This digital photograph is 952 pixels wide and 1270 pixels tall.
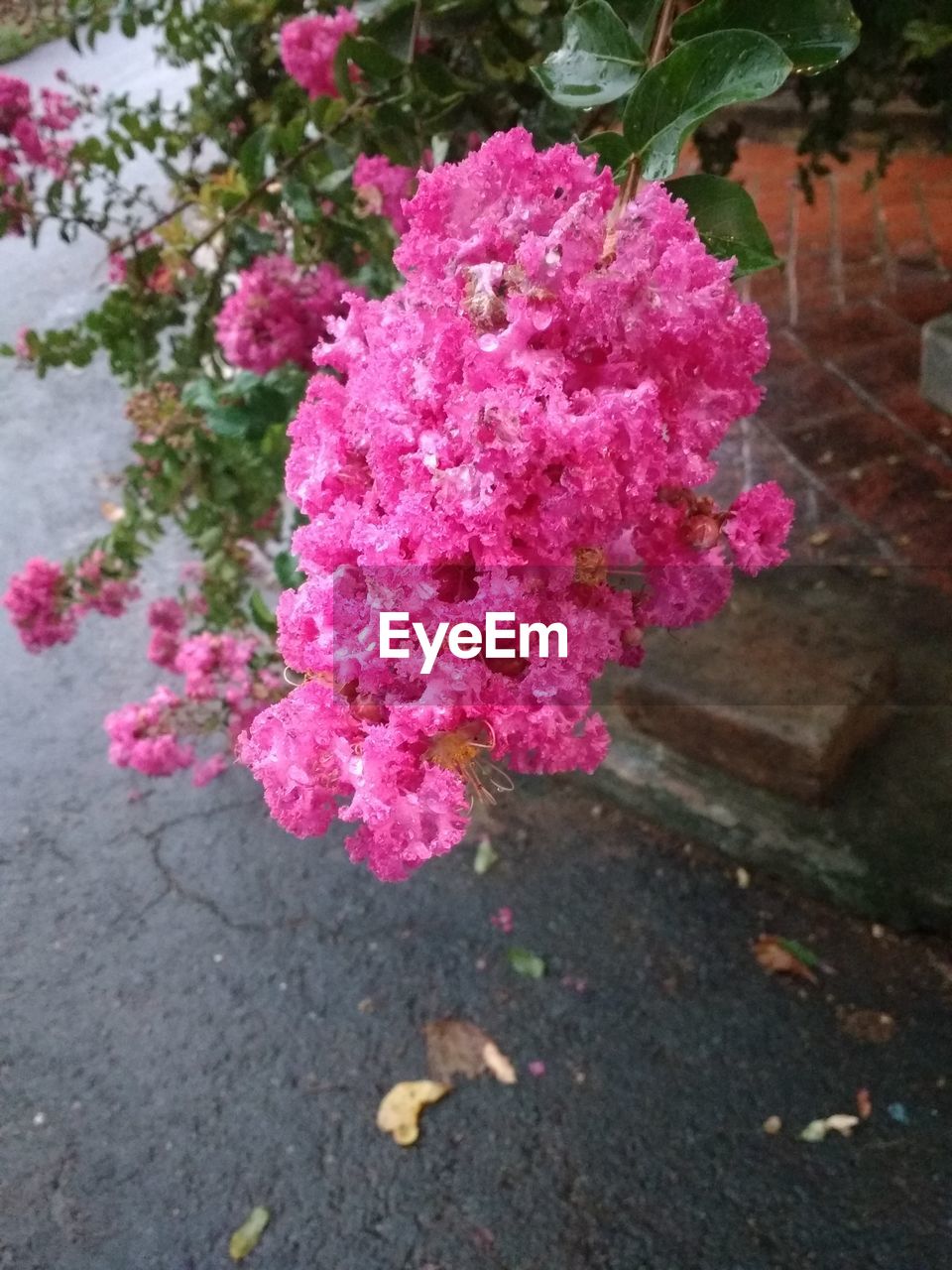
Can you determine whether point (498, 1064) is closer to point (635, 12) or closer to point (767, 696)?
point (767, 696)

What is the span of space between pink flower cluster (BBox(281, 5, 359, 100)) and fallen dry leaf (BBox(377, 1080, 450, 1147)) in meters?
1.29

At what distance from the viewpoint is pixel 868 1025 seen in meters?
1.47

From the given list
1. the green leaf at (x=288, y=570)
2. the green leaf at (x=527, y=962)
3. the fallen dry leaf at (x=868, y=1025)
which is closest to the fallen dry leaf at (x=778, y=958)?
the fallen dry leaf at (x=868, y=1025)

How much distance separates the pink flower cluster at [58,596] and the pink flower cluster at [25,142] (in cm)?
51

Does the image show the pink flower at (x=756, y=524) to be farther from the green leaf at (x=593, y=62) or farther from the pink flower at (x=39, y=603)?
the pink flower at (x=39, y=603)

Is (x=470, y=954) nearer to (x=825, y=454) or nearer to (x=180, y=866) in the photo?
(x=180, y=866)

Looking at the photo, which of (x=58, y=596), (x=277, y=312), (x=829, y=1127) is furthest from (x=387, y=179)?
(x=829, y=1127)

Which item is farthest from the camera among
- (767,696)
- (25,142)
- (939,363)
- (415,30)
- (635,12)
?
(939,363)

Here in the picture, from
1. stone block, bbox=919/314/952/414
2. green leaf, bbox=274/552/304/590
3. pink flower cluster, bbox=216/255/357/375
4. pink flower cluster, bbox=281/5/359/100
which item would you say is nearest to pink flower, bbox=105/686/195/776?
green leaf, bbox=274/552/304/590

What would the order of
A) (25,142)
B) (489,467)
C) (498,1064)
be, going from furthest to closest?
(498,1064), (25,142), (489,467)

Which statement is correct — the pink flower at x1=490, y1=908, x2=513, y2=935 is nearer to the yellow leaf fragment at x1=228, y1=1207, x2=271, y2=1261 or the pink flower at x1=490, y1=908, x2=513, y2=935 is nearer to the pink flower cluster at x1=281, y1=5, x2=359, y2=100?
the yellow leaf fragment at x1=228, y1=1207, x2=271, y2=1261

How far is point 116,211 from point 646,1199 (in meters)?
1.52

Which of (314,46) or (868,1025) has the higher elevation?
(314,46)

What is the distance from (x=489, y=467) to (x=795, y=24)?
0.41 m
